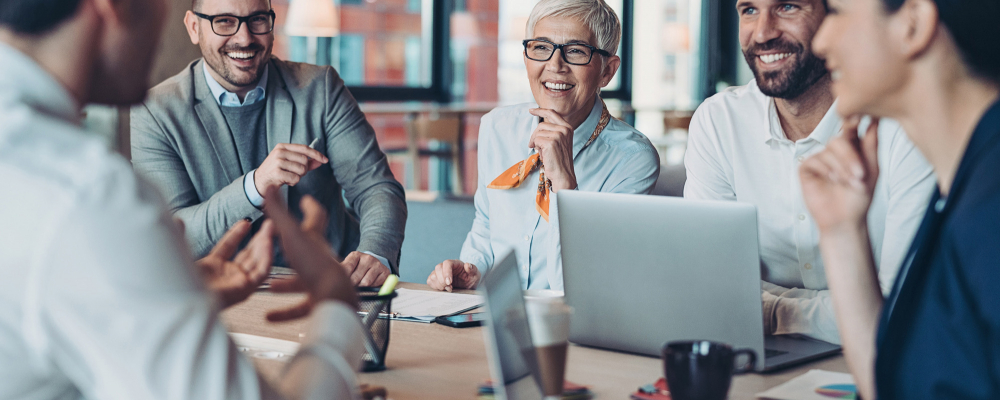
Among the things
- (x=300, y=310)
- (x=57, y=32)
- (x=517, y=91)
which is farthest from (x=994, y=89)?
(x=517, y=91)

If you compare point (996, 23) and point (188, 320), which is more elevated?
point (996, 23)

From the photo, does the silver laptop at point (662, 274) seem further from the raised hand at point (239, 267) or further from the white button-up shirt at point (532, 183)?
the white button-up shirt at point (532, 183)

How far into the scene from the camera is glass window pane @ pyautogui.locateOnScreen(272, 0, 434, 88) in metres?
5.95

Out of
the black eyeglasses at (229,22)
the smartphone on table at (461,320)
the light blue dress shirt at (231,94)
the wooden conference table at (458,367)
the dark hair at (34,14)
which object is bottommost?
the wooden conference table at (458,367)

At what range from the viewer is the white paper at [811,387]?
1.11m

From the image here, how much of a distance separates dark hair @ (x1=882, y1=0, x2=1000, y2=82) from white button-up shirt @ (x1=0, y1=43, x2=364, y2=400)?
79cm

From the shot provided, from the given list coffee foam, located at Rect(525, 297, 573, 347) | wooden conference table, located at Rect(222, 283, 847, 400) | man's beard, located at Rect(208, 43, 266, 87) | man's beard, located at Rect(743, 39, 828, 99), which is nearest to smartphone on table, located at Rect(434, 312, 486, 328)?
wooden conference table, located at Rect(222, 283, 847, 400)

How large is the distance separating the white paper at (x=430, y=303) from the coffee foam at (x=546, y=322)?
1.74 ft

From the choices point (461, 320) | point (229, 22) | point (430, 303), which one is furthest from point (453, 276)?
point (229, 22)

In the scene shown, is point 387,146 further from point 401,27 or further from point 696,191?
point 696,191

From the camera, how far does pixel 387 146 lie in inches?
262

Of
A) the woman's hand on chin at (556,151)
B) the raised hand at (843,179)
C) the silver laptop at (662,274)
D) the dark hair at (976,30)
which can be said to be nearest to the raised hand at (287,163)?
the woman's hand on chin at (556,151)

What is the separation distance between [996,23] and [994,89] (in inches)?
2.9

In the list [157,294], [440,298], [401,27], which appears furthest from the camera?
[401,27]
